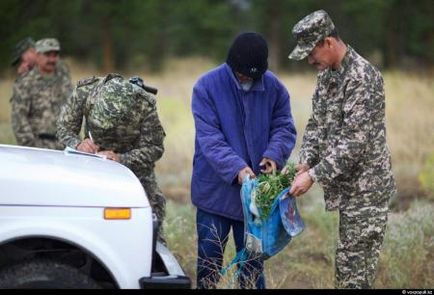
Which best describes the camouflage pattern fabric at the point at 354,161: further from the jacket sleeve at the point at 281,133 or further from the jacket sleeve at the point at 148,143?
the jacket sleeve at the point at 148,143

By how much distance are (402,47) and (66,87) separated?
24780 millimetres

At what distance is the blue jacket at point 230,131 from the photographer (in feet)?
15.5

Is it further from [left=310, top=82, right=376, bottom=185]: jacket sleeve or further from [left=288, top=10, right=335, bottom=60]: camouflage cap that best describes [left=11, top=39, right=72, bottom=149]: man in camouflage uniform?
[left=310, top=82, right=376, bottom=185]: jacket sleeve

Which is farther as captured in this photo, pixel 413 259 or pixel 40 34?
pixel 40 34

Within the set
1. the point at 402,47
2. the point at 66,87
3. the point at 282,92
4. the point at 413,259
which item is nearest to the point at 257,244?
the point at 282,92

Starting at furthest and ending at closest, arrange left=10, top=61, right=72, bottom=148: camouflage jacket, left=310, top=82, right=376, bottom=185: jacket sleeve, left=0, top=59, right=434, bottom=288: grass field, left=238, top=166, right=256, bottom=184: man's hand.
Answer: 1. left=10, top=61, right=72, bottom=148: camouflage jacket
2. left=0, top=59, right=434, bottom=288: grass field
3. left=238, top=166, right=256, bottom=184: man's hand
4. left=310, top=82, right=376, bottom=185: jacket sleeve

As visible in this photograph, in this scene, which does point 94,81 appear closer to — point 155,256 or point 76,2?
point 155,256

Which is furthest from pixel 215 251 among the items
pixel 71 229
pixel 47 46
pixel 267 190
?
pixel 47 46

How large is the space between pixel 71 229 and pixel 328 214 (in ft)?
14.0

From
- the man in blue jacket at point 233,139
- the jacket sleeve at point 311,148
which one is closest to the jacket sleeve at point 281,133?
the man in blue jacket at point 233,139

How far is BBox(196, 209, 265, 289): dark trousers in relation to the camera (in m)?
4.82

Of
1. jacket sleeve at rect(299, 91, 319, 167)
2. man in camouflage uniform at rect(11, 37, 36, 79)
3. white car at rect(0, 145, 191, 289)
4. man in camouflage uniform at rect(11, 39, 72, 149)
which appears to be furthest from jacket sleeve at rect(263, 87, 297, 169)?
man in camouflage uniform at rect(11, 37, 36, 79)

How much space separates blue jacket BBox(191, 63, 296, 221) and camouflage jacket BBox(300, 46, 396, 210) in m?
0.35

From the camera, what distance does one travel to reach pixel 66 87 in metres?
8.46
